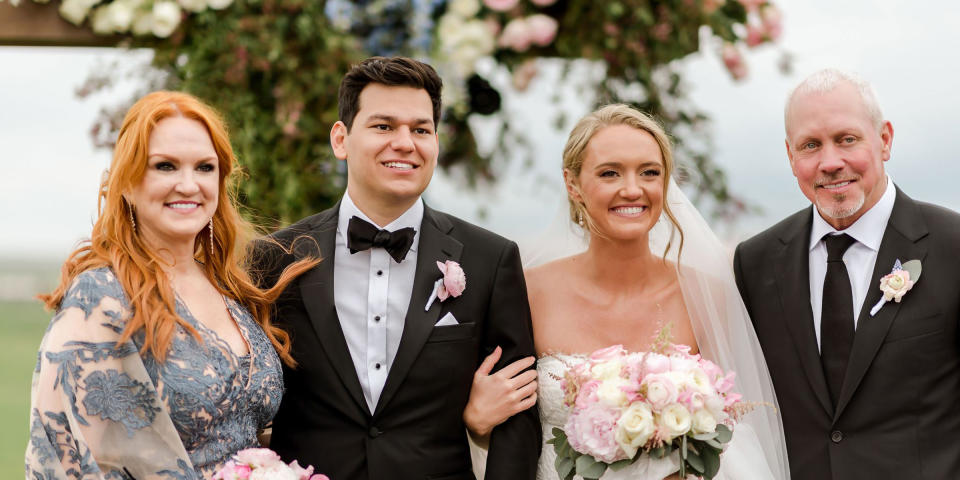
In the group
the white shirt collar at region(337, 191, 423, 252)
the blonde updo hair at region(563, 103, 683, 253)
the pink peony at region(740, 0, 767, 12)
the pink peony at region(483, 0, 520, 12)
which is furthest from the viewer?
the pink peony at region(740, 0, 767, 12)

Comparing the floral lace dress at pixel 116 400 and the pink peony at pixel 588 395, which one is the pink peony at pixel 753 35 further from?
the floral lace dress at pixel 116 400

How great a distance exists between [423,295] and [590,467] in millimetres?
829

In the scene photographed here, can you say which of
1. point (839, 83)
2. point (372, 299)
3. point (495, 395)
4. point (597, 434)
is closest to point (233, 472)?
point (372, 299)

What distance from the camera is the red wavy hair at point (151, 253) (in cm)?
276

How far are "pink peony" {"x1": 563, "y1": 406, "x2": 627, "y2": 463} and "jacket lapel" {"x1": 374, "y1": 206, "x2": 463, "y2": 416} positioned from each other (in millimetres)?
607

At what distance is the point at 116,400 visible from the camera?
2646 millimetres

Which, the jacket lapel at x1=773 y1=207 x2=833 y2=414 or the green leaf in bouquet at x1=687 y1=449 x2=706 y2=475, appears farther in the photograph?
the jacket lapel at x1=773 y1=207 x2=833 y2=414

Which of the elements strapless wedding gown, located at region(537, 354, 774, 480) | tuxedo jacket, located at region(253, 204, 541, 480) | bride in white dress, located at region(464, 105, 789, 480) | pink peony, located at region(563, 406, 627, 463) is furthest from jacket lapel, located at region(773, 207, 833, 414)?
tuxedo jacket, located at region(253, 204, 541, 480)

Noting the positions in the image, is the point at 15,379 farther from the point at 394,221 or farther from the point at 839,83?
the point at 839,83

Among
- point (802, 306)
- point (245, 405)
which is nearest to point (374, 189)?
point (245, 405)

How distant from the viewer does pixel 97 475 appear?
260 centimetres

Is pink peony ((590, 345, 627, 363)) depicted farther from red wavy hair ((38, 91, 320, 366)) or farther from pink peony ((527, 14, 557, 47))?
pink peony ((527, 14, 557, 47))

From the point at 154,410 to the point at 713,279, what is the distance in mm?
2241

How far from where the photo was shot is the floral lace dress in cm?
261
